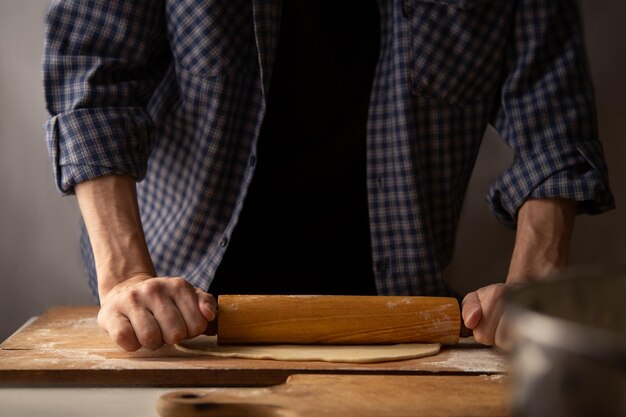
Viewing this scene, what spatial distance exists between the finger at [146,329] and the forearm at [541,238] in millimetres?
574

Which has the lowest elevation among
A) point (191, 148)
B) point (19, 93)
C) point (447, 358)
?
point (447, 358)

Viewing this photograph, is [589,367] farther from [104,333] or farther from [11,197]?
[11,197]

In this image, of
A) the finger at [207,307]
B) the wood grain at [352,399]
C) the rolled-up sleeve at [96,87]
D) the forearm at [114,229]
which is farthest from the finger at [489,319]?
the rolled-up sleeve at [96,87]

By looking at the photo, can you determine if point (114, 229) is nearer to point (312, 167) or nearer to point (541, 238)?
point (312, 167)

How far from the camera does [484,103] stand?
4.63 feet

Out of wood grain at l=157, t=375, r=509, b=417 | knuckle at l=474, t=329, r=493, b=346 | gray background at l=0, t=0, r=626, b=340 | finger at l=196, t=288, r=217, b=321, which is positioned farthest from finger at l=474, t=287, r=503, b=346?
gray background at l=0, t=0, r=626, b=340

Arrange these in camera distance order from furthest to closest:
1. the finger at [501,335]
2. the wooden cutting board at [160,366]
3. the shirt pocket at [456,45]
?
the shirt pocket at [456,45] → the finger at [501,335] → the wooden cutting board at [160,366]

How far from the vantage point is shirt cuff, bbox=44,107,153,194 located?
1.13 meters

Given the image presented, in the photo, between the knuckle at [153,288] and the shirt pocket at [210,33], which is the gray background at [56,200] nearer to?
the shirt pocket at [210,33]

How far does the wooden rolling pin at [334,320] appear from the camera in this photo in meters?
0.94

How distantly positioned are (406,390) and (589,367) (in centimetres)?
31

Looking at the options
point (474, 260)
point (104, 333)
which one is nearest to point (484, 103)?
point (474, 260)

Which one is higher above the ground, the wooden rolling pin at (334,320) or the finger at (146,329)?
the finger at (146,329)

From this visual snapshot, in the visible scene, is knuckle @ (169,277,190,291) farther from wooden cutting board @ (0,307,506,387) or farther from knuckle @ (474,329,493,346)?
knuckle @ (474,329,493,346)
